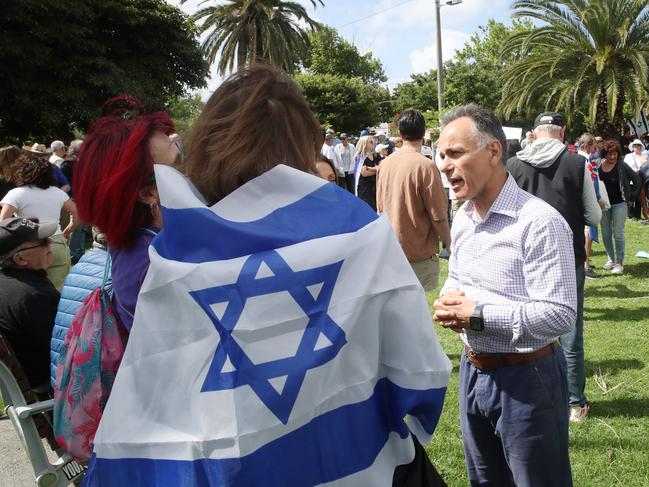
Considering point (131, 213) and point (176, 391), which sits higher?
point (131, 213)

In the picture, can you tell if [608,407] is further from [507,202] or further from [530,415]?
[507,202]

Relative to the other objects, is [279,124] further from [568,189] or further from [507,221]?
[568,189]

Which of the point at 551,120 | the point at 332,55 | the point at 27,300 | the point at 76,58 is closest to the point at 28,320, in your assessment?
the point at 27,300

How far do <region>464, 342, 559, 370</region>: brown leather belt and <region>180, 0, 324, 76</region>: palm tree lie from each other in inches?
1250

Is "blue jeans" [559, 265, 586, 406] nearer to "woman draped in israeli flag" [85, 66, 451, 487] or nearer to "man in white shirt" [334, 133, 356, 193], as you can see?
"woman draped in israeli flag" [85, 66, 451, 487]

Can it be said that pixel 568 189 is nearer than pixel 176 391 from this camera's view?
No

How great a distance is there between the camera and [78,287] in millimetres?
2102

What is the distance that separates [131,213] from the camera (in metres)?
1.70

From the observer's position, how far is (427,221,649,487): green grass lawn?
11.4ft

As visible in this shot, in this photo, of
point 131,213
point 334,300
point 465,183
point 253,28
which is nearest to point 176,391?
point 334,300

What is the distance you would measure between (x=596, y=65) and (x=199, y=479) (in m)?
23.4

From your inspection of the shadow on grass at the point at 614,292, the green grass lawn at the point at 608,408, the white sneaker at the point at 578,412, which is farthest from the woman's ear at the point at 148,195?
the shadow on grass at the point at 614,292

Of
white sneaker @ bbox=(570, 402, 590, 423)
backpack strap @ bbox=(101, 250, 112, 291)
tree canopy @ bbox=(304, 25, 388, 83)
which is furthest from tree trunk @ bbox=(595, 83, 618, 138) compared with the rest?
tree canopy @ bbox=(304, 25, 388, 83)

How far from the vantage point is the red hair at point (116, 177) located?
1698mm
